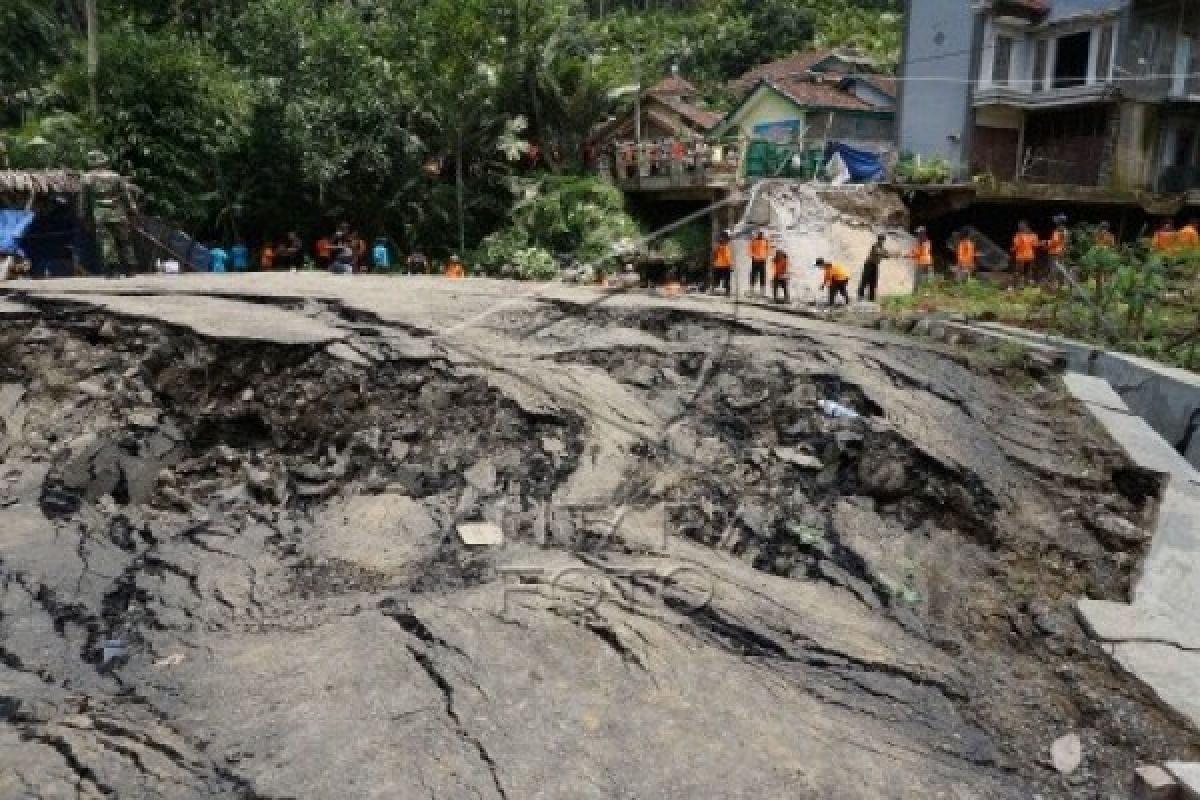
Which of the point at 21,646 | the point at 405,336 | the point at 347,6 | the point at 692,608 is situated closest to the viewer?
the point at 21,646

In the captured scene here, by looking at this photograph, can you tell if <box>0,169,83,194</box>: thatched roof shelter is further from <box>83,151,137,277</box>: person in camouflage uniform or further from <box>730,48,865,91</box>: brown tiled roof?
<box>730,48,865,91</box>: brown tiled roof

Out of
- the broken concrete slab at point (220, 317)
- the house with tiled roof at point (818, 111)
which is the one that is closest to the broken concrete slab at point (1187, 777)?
the broken concrete slab at point (220, 317)

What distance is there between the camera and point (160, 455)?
6.81m

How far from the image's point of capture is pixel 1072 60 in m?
19.7

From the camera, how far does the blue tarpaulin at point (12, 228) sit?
466 inches

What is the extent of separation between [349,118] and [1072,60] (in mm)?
15247

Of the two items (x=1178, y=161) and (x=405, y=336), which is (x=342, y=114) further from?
(x=1178, y=161)

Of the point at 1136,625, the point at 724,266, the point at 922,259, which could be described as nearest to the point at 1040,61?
the point at 922,259

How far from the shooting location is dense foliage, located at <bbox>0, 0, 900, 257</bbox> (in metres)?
16.7

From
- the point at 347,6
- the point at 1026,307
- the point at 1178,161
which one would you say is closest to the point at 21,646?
the point at 1026,307

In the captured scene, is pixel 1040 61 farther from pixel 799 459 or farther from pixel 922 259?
pixel 799 459

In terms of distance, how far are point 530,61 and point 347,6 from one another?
6476mm

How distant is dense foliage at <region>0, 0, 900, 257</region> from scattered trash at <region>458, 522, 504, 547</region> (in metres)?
11.8

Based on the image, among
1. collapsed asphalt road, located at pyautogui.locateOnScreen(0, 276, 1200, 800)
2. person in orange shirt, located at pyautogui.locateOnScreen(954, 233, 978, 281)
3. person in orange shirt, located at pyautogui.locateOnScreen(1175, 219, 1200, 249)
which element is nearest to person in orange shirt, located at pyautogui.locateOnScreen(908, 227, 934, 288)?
person in orange shirt, located at pyautogui.locateOnScreen(954, 233, 978, 281)
